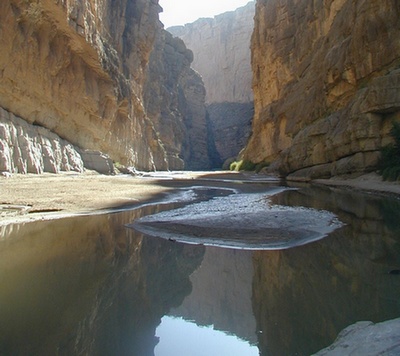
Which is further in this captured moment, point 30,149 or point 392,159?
point 30,149

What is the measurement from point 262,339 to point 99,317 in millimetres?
1872

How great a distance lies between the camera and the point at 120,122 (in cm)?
4116

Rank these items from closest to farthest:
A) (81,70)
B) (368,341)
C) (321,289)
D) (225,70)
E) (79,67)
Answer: (368,341)
(321,289)
(79,67)
(81,70)
(225,70)

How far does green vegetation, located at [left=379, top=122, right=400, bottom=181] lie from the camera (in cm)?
1770

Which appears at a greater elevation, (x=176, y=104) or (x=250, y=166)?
(x=176, y=104)

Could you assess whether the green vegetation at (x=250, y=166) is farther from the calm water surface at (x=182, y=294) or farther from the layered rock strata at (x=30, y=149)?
the calm water surface at (x=182, y=294)

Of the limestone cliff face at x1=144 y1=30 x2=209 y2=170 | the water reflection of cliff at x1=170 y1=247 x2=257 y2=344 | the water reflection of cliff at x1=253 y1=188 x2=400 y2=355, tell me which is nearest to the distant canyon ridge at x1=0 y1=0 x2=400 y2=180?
the limestone cliff face at x1=144 y1=30 x2=209 y2=170

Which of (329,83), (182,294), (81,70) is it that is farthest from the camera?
(81,70)

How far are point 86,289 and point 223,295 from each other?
77.0 inches

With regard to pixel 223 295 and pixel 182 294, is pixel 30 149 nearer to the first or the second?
pixel 182 294

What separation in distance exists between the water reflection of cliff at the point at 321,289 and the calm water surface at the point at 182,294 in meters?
0.01

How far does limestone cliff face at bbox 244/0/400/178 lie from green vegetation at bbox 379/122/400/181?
122 centimetres

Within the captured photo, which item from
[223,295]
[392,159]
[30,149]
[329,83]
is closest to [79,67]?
[30,149]

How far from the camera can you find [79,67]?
3033 cm
